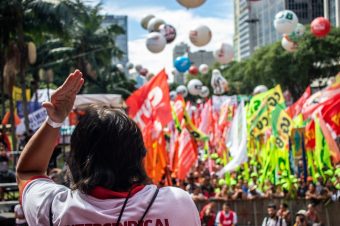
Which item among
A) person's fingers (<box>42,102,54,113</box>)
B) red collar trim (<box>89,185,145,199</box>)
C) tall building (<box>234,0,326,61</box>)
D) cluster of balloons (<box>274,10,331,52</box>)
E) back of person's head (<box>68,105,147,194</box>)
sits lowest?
red collar trim (<box>89,185,145,199</box>)

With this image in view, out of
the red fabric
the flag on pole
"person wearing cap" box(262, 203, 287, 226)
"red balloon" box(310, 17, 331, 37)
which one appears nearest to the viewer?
"person wearing cap" box(262, 203, 287, 226)

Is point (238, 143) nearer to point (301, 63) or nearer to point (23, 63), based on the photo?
point (23, 63)

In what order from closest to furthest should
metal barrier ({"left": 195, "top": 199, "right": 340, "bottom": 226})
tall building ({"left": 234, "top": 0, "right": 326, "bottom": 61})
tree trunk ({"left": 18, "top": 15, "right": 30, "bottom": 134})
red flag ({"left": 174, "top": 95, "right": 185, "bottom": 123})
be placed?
metal barrier ({"left": 195, "top": 199, "right": 340, "bottom": 226}), red flag ({"left": 174, "top": 95, "right": 185, "bottom": 123}), tree trunk ({"left": 18, "top": 15, "right": 30, "bottom": 134}), tall building ({"left": 234, "top": 0, "right": 326, "bottom": 61})

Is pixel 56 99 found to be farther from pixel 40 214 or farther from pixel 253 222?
pixel 253 222

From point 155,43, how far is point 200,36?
1.65 m

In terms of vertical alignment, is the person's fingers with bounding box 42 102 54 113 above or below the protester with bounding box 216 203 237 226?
above

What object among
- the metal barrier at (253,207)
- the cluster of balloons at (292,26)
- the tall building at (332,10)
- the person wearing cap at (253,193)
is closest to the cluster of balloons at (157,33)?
the cluster of balloons at (292,26)

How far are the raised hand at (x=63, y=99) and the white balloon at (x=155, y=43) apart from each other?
21.0m

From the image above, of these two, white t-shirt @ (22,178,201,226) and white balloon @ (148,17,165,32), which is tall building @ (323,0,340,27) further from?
white t-shirt @ (22,178,201,226)

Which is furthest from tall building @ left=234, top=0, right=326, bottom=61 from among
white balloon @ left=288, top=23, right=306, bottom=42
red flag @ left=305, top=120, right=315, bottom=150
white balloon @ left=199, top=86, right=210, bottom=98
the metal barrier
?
the metal barrier

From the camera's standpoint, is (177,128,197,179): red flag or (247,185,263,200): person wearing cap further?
(177,128,197,179): red flag

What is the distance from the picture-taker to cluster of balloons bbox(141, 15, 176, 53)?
76.4ft

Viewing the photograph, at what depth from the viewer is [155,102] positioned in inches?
632

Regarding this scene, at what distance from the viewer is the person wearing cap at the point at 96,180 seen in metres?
2.01
